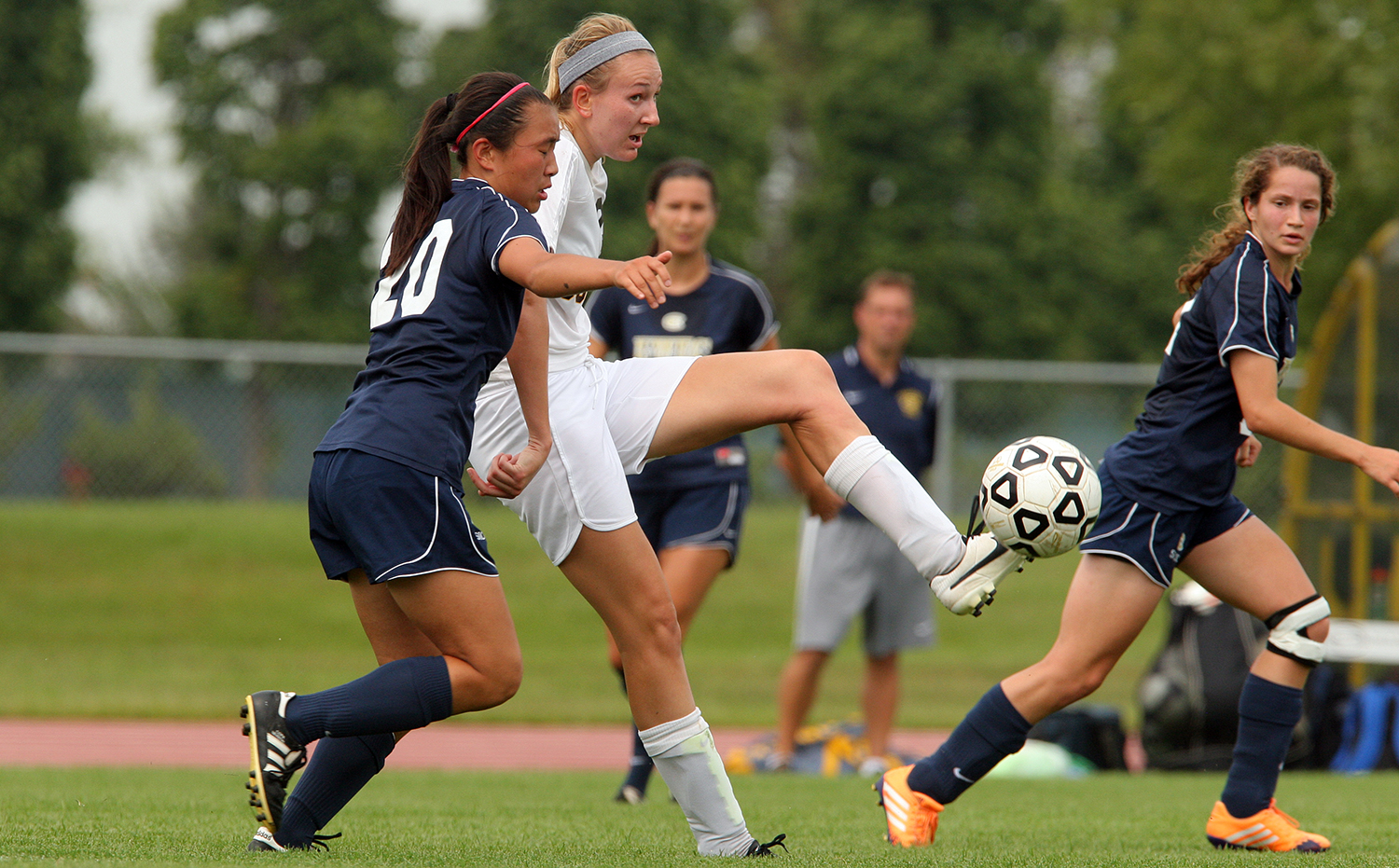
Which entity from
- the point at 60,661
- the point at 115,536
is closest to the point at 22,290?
the point at 115,536

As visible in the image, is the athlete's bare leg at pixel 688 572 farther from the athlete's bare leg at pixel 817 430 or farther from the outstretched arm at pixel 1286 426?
the outstretched arm at pixel 1286 426

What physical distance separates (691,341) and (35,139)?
16.6m

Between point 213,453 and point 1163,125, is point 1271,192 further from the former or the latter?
point 1163,125

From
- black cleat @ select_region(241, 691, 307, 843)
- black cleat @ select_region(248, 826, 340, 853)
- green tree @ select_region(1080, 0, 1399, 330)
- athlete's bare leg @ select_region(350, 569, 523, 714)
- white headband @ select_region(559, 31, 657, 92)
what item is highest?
green tree @ select_region(1080, 0, 1399, 330)

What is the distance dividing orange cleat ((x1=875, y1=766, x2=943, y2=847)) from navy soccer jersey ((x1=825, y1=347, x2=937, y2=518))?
3.49 m

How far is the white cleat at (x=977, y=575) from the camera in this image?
3.49 meters

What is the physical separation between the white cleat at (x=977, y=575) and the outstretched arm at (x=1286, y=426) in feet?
3.17

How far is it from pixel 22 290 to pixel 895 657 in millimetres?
15752

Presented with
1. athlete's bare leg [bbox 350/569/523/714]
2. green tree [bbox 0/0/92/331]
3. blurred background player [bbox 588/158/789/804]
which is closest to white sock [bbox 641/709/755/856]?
athlete's bare leg [bbox 350/569/523/714]

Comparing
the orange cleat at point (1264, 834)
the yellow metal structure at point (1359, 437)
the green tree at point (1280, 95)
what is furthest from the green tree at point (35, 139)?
the orange cleat at point (1264, 834)

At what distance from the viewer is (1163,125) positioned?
78.8ft

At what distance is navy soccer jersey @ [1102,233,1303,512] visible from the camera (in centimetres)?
427

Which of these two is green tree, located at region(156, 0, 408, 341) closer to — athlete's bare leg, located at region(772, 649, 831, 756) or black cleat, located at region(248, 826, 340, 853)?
athlete's bare leg, located at region(772, 649, 831, 756)

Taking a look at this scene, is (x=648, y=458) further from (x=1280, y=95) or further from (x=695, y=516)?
(x=1280, y=95)
